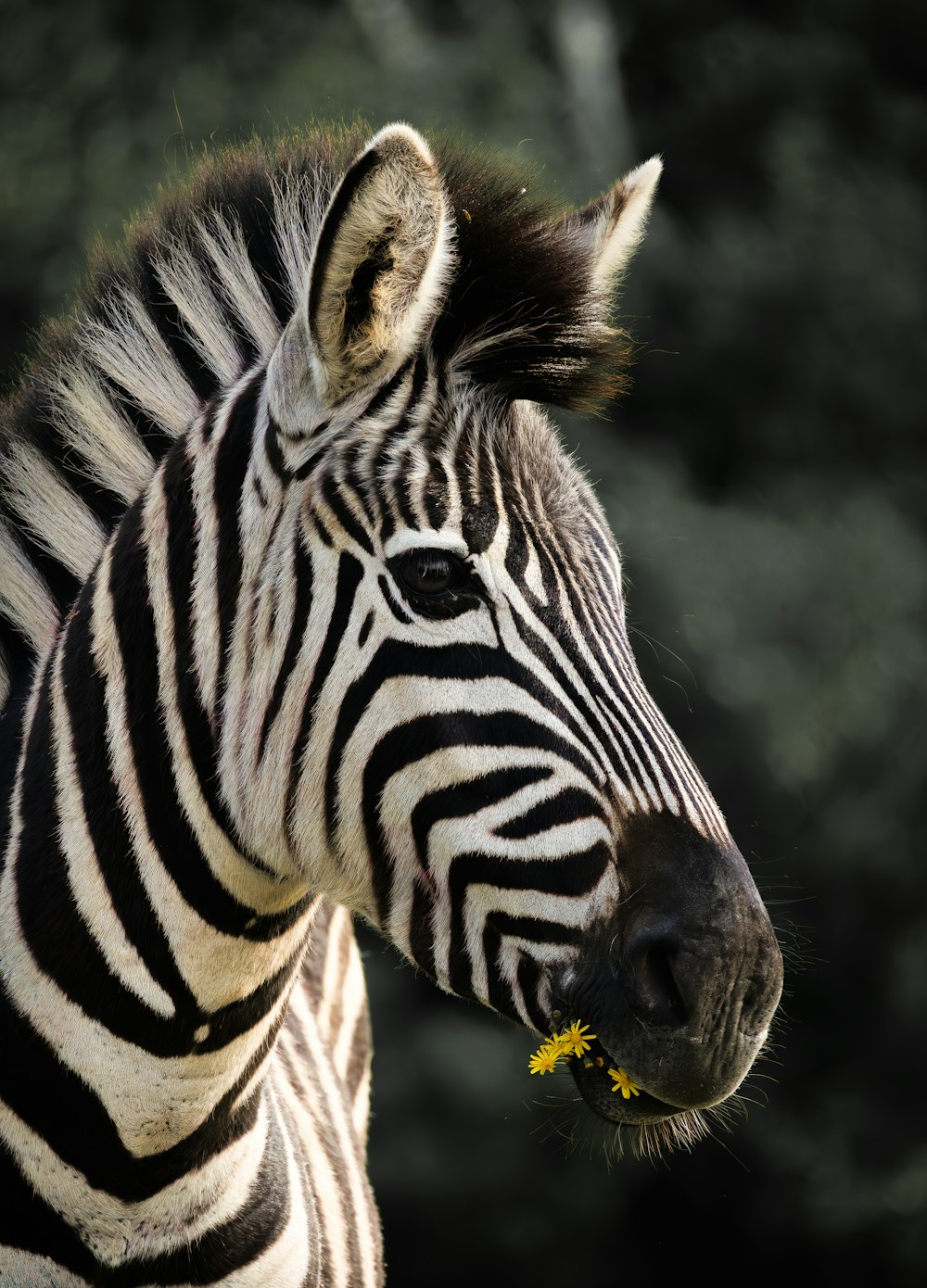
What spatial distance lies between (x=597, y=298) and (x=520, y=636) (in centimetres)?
87

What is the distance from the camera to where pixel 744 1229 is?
7980 mm

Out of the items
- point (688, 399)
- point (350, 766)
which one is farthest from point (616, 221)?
point (688, 399)

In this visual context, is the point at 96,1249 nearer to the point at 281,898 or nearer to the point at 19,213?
the point at 281,898

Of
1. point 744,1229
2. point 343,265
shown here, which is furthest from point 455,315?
point 744,1229

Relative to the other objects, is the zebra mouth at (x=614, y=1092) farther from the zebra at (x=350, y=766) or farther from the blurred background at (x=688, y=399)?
the blurred background at (x=688, y=399)

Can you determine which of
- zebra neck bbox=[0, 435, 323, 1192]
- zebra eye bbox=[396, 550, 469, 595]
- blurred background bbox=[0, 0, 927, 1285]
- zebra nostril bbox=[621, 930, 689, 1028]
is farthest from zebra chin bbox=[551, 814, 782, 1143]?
blurred background bbox=[0, 0, 927, 1285]

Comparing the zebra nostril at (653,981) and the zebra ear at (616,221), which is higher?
the zebra ear at (616,221)

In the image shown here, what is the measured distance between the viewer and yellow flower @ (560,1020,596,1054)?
84.0 inches

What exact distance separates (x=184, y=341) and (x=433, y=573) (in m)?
0.99

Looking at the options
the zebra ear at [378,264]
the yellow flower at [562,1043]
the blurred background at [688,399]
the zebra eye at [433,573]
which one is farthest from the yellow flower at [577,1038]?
the blurred background at [688,399]

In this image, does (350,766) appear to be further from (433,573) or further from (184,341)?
(184,341)

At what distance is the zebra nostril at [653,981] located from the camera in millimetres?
2064

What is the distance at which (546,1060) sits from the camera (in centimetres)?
218

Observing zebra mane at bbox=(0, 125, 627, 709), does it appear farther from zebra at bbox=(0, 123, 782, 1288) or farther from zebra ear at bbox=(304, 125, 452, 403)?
zebra ear at bbox=(304, 125, 452, 403)
